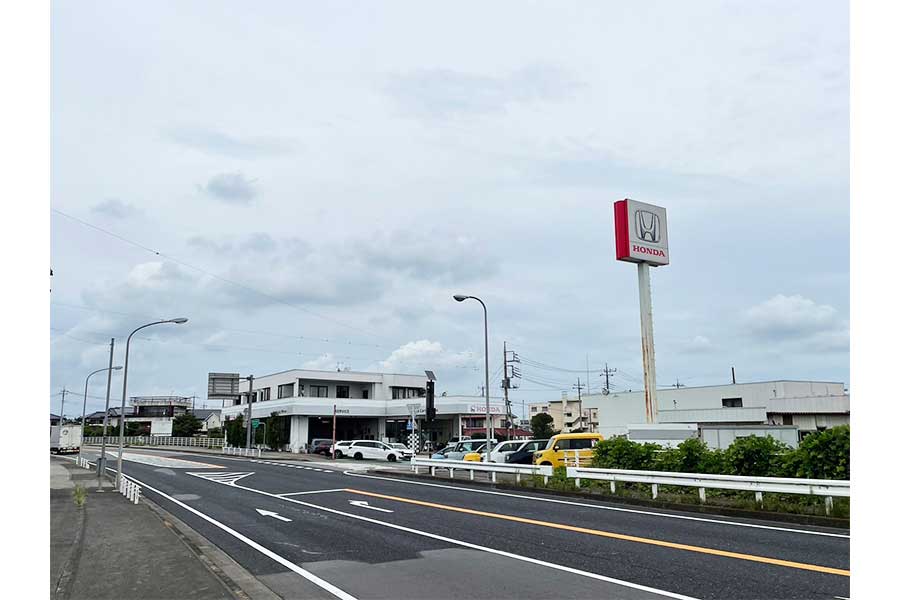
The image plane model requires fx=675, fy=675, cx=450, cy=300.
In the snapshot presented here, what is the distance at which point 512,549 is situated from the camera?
1192cm

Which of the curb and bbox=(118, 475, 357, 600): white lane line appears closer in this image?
bbox=(118, 475, 357, 600): white lane line

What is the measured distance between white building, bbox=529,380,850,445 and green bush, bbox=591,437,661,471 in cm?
2336

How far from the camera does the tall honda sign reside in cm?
3084

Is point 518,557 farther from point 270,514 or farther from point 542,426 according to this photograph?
point 542,426

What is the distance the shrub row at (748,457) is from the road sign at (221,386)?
7191 cm

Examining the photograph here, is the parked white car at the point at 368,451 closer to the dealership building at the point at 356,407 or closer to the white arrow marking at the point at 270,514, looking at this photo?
the dealership building at the point at 356,407

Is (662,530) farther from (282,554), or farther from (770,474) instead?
(282,554)

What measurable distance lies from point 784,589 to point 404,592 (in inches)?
192

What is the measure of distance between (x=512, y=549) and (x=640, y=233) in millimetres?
23001

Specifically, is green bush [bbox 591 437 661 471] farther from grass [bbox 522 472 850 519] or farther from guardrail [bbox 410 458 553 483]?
guardrail [bbox 410 458 553 483]

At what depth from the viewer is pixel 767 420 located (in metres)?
52.5

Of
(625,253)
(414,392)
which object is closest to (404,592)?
(625,253)

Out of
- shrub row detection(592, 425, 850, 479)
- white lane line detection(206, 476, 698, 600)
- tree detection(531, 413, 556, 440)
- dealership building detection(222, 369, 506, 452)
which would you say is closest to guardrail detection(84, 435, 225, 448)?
dealership building detection(222, 369, 506, 452)

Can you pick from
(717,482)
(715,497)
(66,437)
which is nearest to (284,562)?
(717,482)
